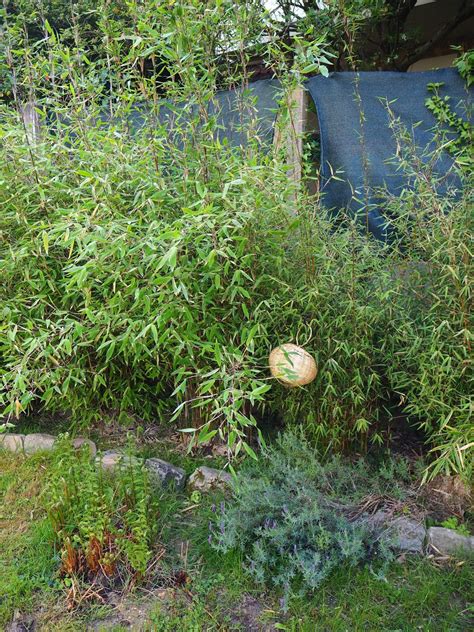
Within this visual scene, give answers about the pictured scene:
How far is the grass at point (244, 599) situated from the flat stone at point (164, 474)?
0.28 meters

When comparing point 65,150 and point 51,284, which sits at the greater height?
point 65,150

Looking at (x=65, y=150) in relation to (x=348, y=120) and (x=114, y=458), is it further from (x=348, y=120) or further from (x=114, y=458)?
(x=348, y=120)

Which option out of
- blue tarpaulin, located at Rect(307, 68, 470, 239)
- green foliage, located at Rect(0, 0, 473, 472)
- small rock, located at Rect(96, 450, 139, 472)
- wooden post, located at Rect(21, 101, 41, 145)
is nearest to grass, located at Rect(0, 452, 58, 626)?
small rock, located at Rect(96, 450, 139, 472)

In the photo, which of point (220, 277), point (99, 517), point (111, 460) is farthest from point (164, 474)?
point (220, 277)

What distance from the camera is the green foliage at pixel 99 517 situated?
1.79m

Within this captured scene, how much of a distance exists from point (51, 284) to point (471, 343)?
1.70 m

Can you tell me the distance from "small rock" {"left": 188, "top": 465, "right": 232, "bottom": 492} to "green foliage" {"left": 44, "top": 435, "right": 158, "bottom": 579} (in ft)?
0.83

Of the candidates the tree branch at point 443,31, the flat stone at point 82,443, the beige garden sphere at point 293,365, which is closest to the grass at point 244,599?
the flat stone at point 82,443

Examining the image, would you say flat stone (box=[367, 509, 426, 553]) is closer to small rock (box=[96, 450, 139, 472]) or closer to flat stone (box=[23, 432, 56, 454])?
small rock (box=[96, 450, 139, 472])

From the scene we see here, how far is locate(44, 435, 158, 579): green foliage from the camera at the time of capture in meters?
1.79

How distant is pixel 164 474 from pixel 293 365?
2.45 ft

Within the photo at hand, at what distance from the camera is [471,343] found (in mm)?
2020

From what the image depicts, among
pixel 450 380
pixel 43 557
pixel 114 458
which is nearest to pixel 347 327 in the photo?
pixel 450 380

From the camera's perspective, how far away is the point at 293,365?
1958 mm
